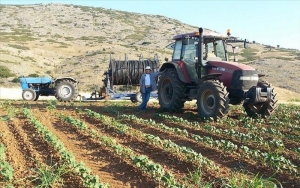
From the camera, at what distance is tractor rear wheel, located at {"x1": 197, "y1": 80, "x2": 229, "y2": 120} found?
9344mm

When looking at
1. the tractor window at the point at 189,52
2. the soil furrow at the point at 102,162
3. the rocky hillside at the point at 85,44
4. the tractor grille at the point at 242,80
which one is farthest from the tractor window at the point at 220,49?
the soil furrow at the point at 102,162

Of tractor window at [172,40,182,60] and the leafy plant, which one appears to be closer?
the leafy plant

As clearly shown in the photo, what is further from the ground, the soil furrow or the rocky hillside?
the rocky hillside

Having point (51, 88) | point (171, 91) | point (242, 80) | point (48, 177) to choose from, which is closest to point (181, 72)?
point (171, 91)

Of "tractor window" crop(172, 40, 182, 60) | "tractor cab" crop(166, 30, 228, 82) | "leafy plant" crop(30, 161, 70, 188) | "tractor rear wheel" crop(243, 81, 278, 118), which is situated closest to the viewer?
"leafy plant" crop(30, 161, 70, 188)

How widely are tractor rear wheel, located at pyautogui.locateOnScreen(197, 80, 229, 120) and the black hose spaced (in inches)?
318

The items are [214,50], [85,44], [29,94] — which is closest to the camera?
[214,50]

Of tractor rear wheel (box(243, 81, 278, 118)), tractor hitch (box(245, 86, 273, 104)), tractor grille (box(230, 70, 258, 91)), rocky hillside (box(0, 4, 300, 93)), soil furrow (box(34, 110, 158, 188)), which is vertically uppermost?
rocky hillside (box(0, 4, 300, 93))

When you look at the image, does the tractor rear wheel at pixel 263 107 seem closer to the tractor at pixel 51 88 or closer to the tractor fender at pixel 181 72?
the tractor fender at pixel 181 72

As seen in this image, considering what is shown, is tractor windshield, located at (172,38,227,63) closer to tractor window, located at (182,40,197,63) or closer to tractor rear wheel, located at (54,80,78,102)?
tractor window, located at (182,40,197,63)

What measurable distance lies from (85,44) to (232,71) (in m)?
54.1

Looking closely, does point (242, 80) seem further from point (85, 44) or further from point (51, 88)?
point (85, 44)

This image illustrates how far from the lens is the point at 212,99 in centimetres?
977

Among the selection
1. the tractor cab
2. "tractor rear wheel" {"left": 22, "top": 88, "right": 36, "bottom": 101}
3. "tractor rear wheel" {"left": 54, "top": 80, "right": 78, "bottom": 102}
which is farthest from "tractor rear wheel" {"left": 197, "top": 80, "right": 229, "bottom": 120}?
"tractor rear wheel" {"left": 22, "top": 88, "right": 36, "bottom": 101}
